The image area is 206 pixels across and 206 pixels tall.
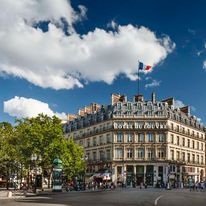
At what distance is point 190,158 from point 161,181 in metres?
14.4

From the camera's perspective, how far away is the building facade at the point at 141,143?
3553 inches

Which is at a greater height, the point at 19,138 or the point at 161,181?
the point at 19,138

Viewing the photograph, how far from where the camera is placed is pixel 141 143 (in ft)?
300

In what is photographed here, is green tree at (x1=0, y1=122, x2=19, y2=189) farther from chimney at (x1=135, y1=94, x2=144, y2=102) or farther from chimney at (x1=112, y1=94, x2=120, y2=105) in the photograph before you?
chimney at (x1=135, y1=94, x2=144, y2=102)

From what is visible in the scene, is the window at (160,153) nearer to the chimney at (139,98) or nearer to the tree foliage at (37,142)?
the chimney at (139,98)

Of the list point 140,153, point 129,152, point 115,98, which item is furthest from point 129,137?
point 115,98

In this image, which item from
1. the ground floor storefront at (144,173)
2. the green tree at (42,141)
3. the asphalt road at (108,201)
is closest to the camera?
the asphalt road at (108,201)

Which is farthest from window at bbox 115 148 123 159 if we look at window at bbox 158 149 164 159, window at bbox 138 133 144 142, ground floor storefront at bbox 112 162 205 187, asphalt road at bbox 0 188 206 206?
asphalt road at bbox 0 188 206 206

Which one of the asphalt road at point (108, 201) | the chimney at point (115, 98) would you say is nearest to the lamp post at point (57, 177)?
the asphalt road at point (108, 201)

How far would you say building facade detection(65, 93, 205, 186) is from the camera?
90.2m

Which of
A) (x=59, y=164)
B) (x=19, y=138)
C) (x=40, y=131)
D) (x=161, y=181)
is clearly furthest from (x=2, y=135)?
(x=161, y=181)

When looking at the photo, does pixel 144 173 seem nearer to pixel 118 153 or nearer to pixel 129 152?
pixel 129 152

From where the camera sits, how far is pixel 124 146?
300ft

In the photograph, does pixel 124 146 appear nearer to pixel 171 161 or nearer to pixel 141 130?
pixel 141 130
